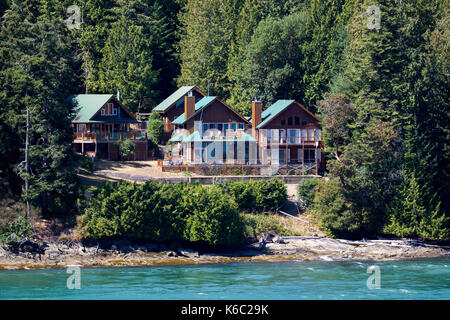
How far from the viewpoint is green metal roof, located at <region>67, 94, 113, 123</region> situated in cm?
7500

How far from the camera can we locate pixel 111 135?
245 feet

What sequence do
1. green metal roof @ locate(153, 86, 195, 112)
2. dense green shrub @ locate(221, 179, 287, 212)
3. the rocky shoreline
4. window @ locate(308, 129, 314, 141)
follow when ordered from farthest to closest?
green metal roof @ locate(153, 86, 195, 112) → window @ locate(308, 129, 314, 141) → dense green shrub @ locate(221, 179, 287, 212) → the rocky shoreline

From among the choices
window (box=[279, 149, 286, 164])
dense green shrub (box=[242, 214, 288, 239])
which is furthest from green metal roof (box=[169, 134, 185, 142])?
dense green shrub (box=[242, 214, 288, 239])

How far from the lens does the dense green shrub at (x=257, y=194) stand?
59.2 meters

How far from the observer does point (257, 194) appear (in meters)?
59.4

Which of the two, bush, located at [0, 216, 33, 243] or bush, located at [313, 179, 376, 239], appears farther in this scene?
bush, located at [313, 179, 376, 239]

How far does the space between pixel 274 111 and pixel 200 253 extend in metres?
23.5

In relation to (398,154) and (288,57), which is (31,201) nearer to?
(398,154)

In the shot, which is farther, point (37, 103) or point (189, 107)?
point (189, 107)

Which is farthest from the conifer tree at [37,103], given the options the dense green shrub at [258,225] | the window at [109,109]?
the window at [109,109]

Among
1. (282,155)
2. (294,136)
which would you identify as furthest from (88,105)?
(294,136)

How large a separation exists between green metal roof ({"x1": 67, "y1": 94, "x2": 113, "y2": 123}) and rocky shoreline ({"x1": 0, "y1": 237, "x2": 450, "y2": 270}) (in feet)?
77.0

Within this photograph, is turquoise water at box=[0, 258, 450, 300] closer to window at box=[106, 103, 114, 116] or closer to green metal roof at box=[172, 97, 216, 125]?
green metal roof at box=[172, 97, 216, 125]

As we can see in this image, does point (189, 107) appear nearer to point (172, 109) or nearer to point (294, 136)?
point (172, 109)
